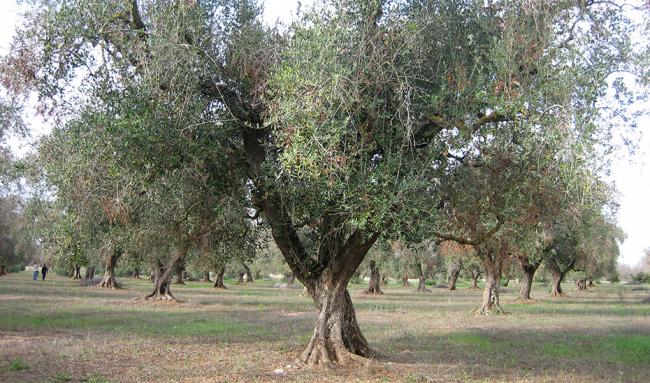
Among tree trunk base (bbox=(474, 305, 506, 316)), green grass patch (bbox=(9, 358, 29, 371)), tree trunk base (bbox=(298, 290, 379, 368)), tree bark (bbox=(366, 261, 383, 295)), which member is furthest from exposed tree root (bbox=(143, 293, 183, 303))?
tree bark (bbox=(366, 261, 383, 295))

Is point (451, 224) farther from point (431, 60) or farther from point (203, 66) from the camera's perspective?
point (203, 66)

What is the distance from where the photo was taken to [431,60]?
10.9 m

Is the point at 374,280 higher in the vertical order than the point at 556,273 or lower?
lower

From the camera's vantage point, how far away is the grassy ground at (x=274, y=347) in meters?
11.5

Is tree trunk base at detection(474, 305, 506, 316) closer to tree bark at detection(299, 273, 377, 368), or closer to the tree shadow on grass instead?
the tree shadow on grass

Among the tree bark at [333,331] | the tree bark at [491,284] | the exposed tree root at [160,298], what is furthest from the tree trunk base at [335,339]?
the exposed tree root at [160,298]

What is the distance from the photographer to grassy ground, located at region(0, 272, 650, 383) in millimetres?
11469

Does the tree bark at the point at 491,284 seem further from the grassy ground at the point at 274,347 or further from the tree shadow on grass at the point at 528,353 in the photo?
the tree shadow on grass at the point at 528,353

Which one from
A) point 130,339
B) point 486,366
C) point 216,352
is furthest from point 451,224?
point 130,339

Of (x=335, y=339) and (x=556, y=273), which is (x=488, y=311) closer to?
(x=335, y=339)

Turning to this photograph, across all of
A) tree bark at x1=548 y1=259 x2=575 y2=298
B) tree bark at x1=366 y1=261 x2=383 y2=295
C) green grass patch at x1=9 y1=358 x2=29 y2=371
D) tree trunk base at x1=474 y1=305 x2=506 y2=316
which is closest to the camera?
green grass patch at x1=9 y1=358 x2=29 y2=371

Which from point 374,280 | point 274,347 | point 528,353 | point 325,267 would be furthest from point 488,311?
point 374,280

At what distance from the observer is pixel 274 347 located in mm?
15461

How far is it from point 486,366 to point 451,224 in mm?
3485
